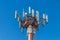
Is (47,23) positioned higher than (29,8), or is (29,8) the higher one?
(29,8)

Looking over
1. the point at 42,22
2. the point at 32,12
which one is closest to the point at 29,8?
the point at 32,12

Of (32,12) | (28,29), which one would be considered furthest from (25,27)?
(32,12)

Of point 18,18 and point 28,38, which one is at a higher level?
point 18,18

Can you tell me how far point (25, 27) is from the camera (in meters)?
39.9

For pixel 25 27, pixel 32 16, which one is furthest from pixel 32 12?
pixel 25 27

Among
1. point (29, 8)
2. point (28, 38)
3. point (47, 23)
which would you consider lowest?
point (28, 38)

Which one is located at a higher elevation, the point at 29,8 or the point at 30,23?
the point at 29,8

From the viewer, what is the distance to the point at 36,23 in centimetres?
3984

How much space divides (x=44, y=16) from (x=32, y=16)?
7.74 feet

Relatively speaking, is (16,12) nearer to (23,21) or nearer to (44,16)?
(23,21)

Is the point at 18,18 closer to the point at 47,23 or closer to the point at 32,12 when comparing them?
the point at 32,12

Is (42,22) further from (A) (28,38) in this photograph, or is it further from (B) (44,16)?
(A) (28,38)

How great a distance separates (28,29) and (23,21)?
1.81 meters

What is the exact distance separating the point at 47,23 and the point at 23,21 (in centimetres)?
461
